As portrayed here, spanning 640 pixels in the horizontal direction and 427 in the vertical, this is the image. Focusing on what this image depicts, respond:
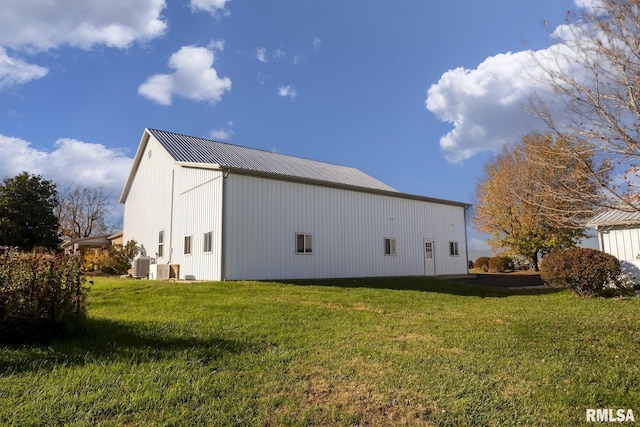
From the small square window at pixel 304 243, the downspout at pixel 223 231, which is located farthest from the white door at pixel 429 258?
the downspout at pixel 223 231

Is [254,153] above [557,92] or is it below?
above

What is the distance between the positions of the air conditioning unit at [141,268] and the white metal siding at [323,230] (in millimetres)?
7394

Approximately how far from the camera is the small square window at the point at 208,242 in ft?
51.7

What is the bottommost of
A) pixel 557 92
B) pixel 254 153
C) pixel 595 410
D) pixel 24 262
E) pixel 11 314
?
pixel 595 410

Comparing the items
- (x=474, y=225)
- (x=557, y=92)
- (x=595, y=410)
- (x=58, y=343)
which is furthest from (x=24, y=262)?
(x=474, y=225)

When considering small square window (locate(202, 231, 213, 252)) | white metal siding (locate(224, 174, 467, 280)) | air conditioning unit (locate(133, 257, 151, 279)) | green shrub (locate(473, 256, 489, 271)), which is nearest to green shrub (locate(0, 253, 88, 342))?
white metal siding (locate(224, 174, 467, 280))

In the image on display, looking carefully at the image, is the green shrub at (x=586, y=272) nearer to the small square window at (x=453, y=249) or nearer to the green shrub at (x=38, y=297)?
the small square window at (x=453, y=249)

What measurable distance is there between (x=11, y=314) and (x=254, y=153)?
60.3ft

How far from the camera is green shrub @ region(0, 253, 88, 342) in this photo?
5.84 meters

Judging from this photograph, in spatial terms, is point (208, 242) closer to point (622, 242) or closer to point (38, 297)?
point (38, 297)

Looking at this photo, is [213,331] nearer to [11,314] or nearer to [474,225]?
[11,314]

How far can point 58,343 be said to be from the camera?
19.1ft

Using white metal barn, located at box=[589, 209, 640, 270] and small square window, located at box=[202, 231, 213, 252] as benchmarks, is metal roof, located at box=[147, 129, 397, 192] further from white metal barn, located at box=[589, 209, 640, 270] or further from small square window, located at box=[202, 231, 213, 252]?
white metal barn, located at box=[589, 209, 640, 270]

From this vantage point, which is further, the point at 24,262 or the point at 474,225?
the point at 474,225
